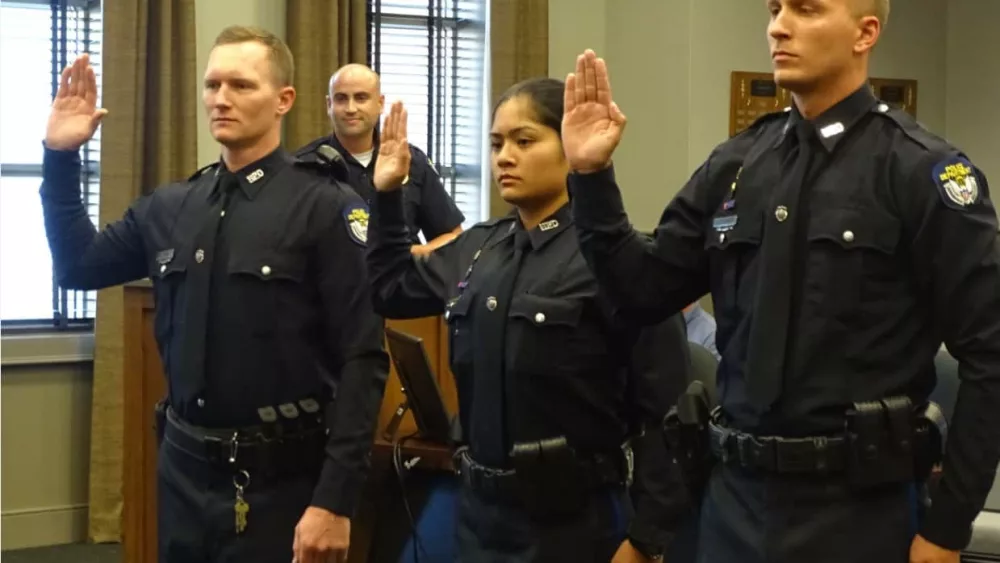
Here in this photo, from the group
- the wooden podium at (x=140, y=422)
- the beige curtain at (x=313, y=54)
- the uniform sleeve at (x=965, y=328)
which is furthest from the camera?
the beige curtain at (x=313, y=54)

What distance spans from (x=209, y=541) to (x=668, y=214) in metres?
0.98

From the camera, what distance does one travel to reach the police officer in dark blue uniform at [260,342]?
191 cm

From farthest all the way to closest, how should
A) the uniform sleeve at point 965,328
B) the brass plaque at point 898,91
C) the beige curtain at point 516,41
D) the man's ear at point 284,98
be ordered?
the brass plaque at point 898,91 < the beige curtain at point 516,41 < the man's ear at point 284,98 < the uniform sleeve at point 965,328

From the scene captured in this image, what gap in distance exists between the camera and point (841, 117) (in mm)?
1543

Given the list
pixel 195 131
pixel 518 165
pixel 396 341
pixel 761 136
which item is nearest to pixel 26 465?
pixel 195 131

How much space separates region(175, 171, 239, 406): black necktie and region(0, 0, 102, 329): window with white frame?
8.71 feet

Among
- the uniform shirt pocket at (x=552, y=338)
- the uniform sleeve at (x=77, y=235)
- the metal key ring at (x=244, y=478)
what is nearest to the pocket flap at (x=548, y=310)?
the uniform shirt pocket at (x=552, y=338)

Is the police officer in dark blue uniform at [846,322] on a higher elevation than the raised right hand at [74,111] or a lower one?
lower

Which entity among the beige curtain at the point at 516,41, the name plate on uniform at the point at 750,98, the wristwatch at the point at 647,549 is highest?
the beige curtain at the point at 516,41

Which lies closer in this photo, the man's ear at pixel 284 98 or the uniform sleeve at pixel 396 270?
the uniform sleeve at pixel 396 270

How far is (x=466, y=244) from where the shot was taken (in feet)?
6.81

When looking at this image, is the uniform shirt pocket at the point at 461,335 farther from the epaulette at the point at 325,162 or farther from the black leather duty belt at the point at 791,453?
the black leather duty belt at the point at 791,453

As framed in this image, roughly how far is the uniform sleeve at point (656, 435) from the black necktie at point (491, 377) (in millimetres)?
231

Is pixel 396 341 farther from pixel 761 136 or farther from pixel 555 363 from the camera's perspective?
pixel 761 136
